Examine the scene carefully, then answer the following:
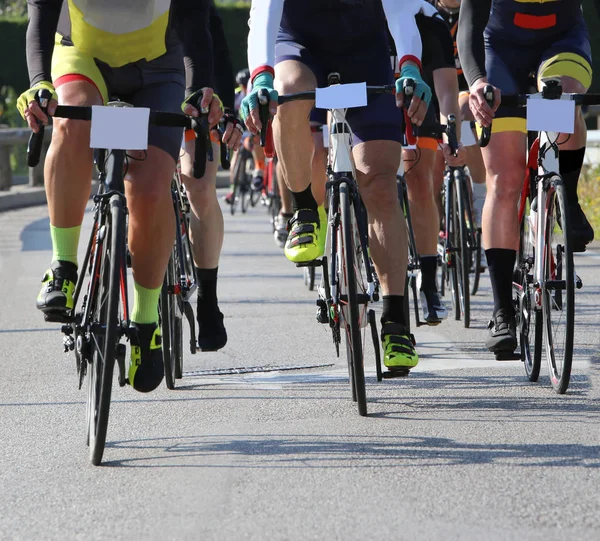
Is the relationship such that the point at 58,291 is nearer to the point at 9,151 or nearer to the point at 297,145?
the point at 297,145

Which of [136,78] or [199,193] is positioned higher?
[136,78]

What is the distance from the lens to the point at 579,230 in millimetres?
5992

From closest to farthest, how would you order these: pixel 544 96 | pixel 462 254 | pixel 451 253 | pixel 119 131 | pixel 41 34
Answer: pixel 119 131
pixel 41 34
pixel 544 96
pixel 462 254
pixel 451 253

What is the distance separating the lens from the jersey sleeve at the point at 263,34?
5.58 meters

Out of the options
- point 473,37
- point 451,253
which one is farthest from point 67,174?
point 451,253

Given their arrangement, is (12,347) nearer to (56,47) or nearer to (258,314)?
(258,314)

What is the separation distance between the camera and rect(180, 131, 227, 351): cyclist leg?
6.52 meters

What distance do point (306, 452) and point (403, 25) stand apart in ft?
6.29

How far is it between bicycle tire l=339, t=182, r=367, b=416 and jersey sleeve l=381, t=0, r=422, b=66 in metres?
0.63

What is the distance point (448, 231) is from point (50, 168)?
4.00 metres

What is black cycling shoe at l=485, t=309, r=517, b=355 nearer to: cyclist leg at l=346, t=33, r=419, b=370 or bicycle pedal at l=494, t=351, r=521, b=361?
bicycle pedal at l=494, t=351, r=521, b=361

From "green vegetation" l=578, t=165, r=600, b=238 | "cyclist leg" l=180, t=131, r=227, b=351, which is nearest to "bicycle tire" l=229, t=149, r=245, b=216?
"green vegetation" l=578, t=165, r=600, b=238

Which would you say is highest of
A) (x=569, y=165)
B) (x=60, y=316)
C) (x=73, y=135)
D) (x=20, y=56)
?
(x=20, y=56)

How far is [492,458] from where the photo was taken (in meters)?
4.64
